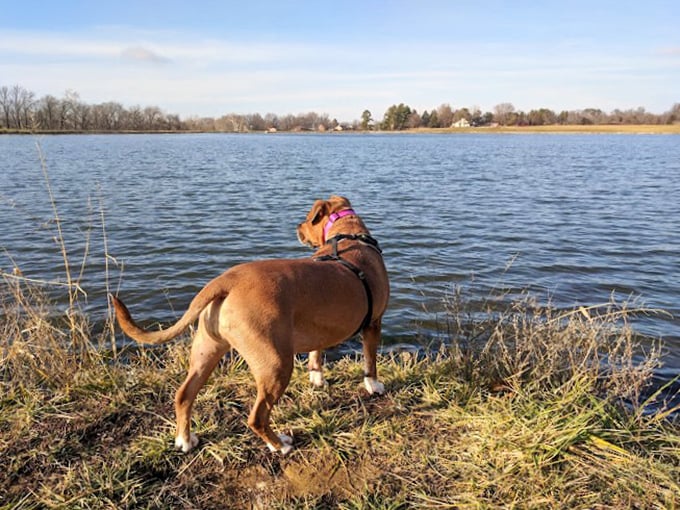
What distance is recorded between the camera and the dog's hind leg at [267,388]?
9.89 feet

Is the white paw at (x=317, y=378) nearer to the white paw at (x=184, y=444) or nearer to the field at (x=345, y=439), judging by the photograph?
the field at (x=345, y=439)

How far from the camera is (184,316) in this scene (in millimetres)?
2951

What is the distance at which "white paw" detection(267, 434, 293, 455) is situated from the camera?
126 inches

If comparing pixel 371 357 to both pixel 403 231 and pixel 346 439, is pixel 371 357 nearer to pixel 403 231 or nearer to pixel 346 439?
pixel 346 439

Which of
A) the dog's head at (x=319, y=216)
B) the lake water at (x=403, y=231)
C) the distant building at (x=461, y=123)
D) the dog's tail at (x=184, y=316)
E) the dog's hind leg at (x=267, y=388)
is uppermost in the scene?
the distant building at (x=461, y=123)

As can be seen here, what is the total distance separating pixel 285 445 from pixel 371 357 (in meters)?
1.14

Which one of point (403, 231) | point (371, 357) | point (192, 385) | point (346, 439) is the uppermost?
point (192, 385)

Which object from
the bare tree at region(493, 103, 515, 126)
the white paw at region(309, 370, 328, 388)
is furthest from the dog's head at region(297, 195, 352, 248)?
the bare tree at region(493, 103, 515, 126)

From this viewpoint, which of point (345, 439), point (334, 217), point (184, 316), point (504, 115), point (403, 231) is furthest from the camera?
point (504, 115)

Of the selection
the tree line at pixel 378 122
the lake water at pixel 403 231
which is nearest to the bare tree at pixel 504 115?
the tree line at pixel 378 122

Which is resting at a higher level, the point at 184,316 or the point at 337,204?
the point at 337,204

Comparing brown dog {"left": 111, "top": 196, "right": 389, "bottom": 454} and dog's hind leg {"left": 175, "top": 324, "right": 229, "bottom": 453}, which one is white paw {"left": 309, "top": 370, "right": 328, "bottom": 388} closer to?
brown dog {"left": 111, "top": 196, "right": 389, "bottom": 454}

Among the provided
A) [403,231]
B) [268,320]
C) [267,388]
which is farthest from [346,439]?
[403,231]

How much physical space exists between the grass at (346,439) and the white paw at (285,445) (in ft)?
0.21
